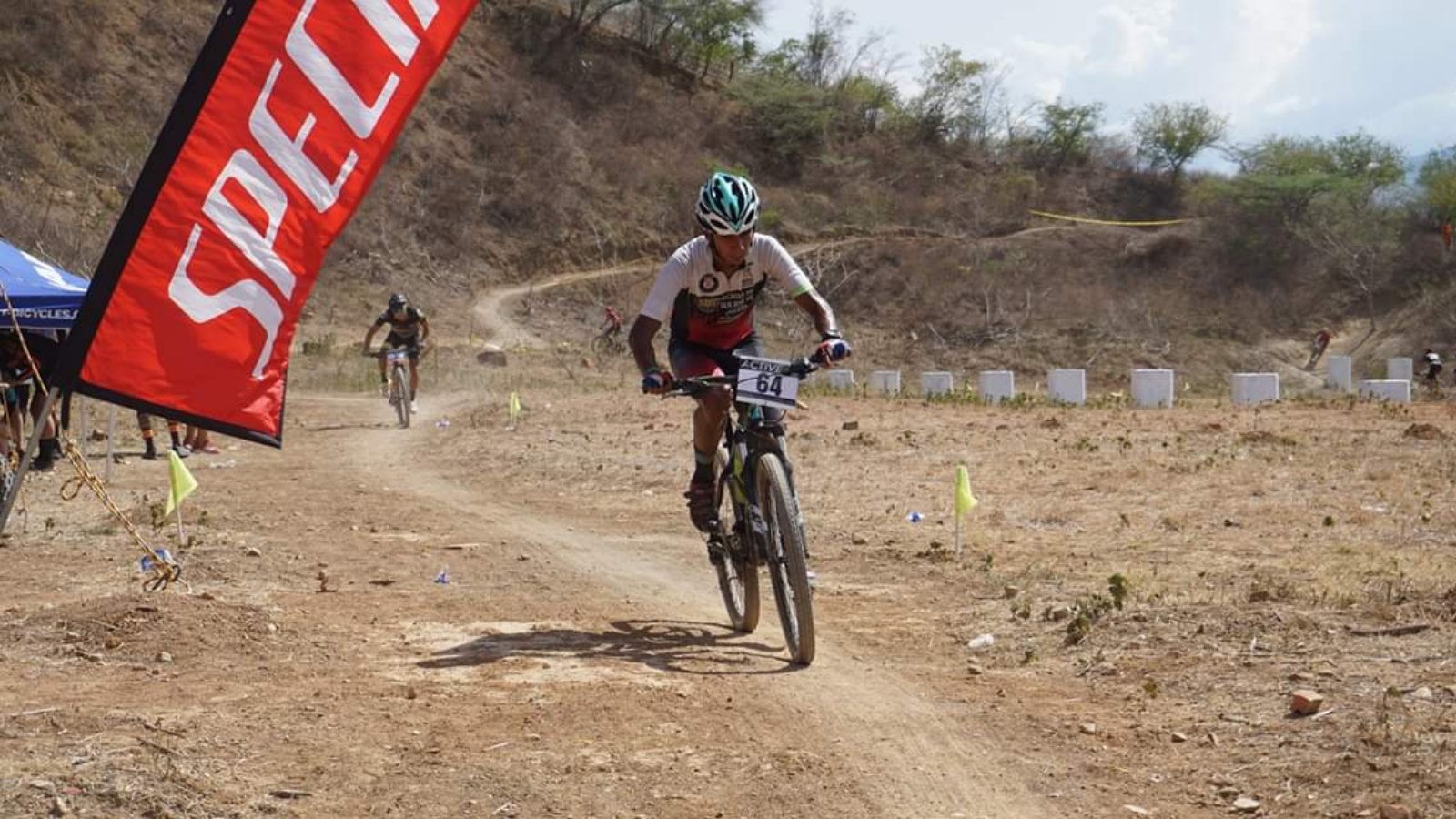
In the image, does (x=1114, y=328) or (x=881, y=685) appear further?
(x=1114, y=328)

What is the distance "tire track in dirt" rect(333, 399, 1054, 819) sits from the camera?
15.6 ft

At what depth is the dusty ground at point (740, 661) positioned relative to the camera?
467cm

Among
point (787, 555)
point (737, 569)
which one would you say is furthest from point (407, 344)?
point (787, 555)

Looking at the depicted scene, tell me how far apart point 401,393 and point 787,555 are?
572 inches

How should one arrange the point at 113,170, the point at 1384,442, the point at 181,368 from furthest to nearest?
the point at 113,170
the point at 1384,442
the point at 181,368

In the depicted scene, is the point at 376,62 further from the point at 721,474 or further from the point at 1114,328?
the point at 1114,328

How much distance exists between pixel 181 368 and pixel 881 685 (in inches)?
125

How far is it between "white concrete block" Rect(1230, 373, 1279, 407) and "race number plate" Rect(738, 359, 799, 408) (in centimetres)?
2180

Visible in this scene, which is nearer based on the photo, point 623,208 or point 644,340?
point 644,340

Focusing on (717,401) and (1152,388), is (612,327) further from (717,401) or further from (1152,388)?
(717,401)

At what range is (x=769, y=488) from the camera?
650 centimetres

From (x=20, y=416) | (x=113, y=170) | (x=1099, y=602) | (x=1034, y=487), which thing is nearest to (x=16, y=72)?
(x=113, y=170)

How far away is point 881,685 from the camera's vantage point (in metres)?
6.15

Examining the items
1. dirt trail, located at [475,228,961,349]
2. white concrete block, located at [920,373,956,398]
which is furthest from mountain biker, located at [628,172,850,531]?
dirt trail, located at [475,228,961,349]
